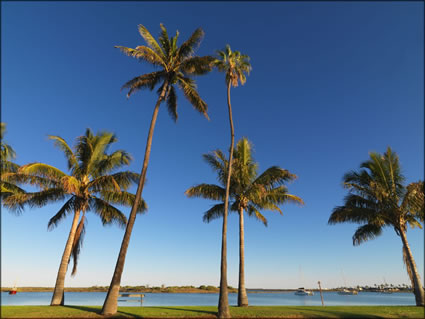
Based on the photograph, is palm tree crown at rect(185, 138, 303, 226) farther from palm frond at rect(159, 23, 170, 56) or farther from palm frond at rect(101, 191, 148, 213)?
palm frond at rect(159, 23, 170, 56)

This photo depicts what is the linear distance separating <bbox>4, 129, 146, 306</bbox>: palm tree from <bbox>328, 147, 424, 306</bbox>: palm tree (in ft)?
57.1

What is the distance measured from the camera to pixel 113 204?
20625mm

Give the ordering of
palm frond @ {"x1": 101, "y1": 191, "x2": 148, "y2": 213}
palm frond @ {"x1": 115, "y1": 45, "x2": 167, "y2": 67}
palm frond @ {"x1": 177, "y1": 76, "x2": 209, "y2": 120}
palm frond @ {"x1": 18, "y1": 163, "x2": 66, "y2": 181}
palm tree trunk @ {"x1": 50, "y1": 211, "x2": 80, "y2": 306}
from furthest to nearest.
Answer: palm frond @ {"x1": 101, "y1": 191, "x2": 148, "y2": 213} → palm frond @ {"x1": 177, "y1": 76, "x2": 209, "y2": 120} → palm frond @ {"x1": 115, "y1": 45, "x2": 167, "y2": 67} → palm tree trunk @ {"x1": 50, "y1": 211, "x2": 80, "y2": 306} → palm frond @ {"x1": 18, "y1": 163, "x2": 66, "y2": 181}

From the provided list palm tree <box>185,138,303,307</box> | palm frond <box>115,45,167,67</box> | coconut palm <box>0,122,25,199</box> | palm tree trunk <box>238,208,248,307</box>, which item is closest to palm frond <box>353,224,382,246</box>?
palm tree <box>185,138,303,307</box>

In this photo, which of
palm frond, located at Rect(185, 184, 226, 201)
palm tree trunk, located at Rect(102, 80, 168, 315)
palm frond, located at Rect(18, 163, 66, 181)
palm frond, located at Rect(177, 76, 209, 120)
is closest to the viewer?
palm tree trunk, located at Rect(102, 80, 168, 315)

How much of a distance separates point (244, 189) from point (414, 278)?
13.7m

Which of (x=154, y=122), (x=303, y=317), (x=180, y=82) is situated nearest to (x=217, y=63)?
(x=180, y=82)

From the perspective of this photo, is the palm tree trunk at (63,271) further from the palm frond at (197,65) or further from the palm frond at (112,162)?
the palm frond at (197,65)

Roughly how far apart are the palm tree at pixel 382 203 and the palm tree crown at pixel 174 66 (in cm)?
1430

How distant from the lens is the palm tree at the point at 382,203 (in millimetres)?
19594

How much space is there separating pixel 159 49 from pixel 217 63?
4.51 m

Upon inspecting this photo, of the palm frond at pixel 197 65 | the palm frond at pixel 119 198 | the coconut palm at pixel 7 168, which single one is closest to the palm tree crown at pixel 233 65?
the palm frond at pixel 197 65

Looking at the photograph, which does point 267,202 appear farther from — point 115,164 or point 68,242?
point 68,242

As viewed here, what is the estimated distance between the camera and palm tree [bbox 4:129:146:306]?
17.8 m
